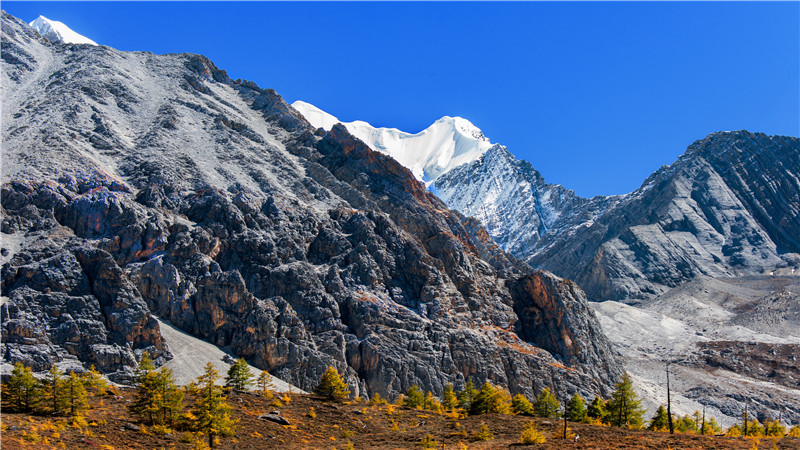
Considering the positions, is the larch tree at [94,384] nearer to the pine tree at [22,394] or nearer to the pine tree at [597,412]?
the pine tree at [22,394]

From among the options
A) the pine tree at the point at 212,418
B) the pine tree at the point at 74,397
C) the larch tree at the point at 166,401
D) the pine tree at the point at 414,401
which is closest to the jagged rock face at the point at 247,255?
the pine tree at the point at 414,401

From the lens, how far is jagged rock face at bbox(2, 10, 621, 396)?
90500mm

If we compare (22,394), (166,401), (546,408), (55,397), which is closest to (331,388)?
(166,401)

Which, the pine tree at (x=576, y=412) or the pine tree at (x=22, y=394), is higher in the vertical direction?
the pine tree at (x=576, y=412)

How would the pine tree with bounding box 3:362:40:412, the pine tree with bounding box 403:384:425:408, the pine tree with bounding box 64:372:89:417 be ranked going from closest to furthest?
the pine tree with bounding box 64:372:89:417 < the pine tree with bounding box 3:362:40:412 < the pine tree with bounding box 403:384:425:408

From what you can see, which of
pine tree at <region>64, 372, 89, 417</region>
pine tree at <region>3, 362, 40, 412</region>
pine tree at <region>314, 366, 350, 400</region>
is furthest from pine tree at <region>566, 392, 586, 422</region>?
pine tree at <region>3, 362, 40, 412</region>

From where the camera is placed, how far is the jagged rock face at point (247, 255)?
9050 centimetres

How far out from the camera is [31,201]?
10100 cm

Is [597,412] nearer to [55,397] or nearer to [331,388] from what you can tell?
[331,388]

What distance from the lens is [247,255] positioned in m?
113

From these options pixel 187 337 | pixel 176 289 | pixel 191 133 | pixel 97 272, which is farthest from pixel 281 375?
pixel 191 133

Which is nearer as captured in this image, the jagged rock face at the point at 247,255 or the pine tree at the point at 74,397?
the pine tree at the point at 74,397

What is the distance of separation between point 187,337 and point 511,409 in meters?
50.3

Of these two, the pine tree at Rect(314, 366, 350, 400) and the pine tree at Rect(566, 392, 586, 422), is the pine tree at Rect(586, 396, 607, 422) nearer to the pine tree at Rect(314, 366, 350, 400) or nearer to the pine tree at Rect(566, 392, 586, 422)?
the pine tree at Rect(566, 392, 586, 422)
